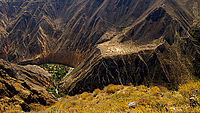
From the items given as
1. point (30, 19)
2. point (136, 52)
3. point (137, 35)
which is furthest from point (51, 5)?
point (136, 52)

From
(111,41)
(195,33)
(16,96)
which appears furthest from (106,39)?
(16,96)

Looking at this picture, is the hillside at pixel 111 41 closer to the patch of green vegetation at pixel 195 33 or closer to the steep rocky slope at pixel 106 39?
the steep rocky slope at pixel 106 39

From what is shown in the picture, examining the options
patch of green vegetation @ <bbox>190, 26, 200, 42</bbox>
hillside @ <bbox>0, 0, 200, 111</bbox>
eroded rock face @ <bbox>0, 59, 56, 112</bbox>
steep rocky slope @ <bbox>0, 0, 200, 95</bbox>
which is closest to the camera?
eroded rock face @ <bbox>0, 59, 56, 112</bbox>

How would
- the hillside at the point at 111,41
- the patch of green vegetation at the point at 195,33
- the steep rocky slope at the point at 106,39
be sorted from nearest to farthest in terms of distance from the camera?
the hillside at the point at 111,41 → the steep rocky slope at the point at 106,39 → the patch of green vegetation at the point at 195,33

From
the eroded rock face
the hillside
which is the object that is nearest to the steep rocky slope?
the hillside

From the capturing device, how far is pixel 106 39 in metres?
38.9

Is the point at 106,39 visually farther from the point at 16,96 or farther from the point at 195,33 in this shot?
the point at 16,96

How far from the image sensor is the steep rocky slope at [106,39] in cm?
2484

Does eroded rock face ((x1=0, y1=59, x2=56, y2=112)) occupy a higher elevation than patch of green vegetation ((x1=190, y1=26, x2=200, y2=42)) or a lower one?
lower

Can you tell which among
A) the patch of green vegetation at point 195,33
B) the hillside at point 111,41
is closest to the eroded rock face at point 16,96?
the hillside at point 111,41

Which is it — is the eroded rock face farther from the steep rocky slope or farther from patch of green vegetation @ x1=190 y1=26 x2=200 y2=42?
patch of green vegetation @ x1=190 y1=26 x2=200 y2=42

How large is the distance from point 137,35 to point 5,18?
72412 millimetres

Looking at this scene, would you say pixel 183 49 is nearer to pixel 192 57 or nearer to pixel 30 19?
pixel 192 57

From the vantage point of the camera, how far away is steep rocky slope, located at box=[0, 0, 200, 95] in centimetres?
2484
